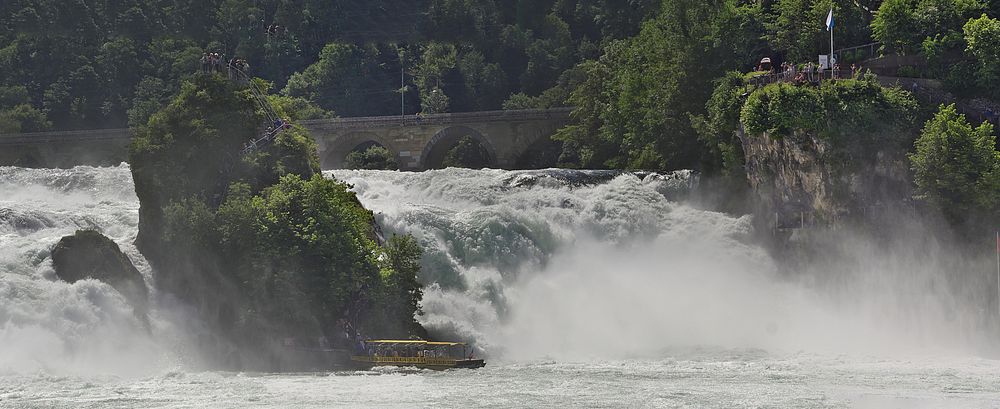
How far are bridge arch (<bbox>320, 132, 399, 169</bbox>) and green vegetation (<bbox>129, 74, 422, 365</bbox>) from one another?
4057 cm

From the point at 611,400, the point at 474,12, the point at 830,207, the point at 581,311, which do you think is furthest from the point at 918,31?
the point at 474,12

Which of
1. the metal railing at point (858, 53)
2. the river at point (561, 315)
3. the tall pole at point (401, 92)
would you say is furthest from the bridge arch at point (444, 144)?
the metal railing at point (858, 53)

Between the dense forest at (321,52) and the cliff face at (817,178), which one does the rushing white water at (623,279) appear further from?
the dense forest at (321,52)

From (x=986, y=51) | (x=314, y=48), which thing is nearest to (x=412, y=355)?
(x=986, y=51)

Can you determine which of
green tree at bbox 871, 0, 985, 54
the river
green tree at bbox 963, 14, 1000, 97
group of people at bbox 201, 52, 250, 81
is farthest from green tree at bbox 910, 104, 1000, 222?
group of people at bbox 201, 52, 250, 81

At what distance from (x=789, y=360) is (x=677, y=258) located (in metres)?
16.5

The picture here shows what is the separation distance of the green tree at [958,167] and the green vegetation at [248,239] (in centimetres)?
2102

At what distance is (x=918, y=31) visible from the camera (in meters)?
95.6

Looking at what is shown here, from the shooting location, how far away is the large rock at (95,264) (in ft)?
265

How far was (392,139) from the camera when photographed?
130 metres

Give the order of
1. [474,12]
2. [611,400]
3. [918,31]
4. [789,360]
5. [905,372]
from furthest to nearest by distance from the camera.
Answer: [474,12], [918,31], [789,360], [905,372], [611,400]

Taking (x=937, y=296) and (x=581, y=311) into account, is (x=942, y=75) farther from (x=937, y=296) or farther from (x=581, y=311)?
(x=581, y=311)

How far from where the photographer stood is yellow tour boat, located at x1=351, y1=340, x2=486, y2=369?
79.1 m

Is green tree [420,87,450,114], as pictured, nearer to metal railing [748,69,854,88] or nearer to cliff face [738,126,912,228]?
cliff face [738,126,912,228]
